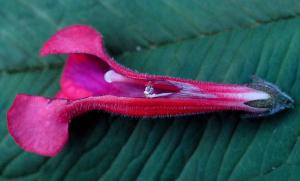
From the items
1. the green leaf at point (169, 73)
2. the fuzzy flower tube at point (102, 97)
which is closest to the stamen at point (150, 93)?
the fuzzy flower tube at point (102, 97)

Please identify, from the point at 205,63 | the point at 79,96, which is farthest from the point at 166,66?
the point at 79,96

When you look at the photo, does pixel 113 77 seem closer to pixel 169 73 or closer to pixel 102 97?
pixel 102 97

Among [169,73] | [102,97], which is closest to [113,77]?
[102,97]

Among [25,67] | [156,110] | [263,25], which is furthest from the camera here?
[25,67]

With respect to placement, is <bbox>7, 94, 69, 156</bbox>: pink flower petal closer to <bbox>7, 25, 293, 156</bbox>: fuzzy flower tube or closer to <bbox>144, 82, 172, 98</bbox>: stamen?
<bbox>7, 25, 293, 156</bbox>: fuzzy flower tube

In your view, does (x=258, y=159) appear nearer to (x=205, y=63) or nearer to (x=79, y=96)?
(x=205, y=63)

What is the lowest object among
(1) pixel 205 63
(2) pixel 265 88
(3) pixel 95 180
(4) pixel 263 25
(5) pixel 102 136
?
(3) pixel 95 180
